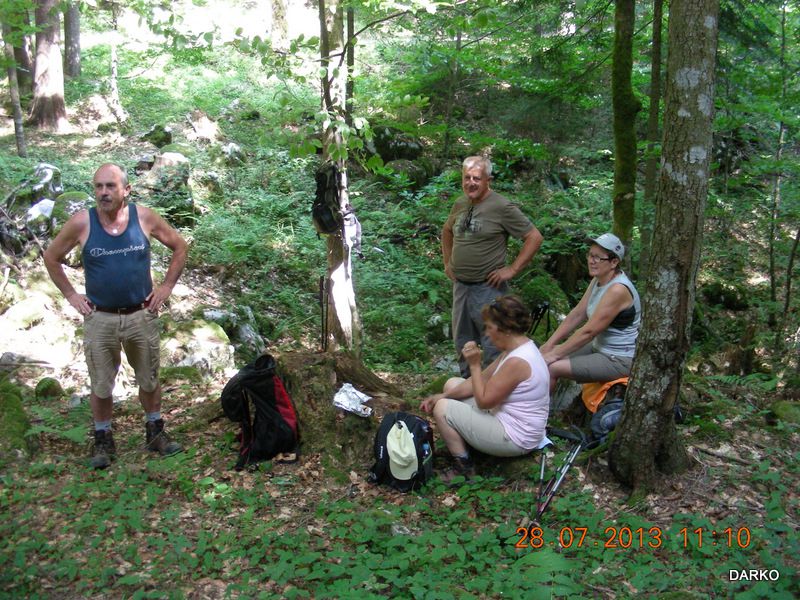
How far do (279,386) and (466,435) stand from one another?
4.74 feet

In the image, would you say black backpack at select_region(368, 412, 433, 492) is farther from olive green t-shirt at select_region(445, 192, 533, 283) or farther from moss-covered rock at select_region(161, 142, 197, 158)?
moss-covered rock at select_region(161, 142, 197, 158)

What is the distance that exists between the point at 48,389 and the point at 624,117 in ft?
20.6

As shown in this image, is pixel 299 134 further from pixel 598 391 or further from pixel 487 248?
pixel 598 391

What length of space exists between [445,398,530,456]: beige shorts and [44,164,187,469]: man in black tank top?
7.04 ft

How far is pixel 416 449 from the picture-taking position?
412 cm

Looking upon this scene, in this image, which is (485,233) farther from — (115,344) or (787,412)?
(115,344)

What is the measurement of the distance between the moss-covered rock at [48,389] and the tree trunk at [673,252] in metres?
4.82

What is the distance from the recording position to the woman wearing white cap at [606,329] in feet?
14.5

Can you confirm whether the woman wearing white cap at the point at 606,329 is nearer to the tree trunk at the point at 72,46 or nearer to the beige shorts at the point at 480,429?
the beige shorts at the point at 480,429

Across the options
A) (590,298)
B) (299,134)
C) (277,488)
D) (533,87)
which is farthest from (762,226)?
(277,488)

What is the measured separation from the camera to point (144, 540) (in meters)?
3.59

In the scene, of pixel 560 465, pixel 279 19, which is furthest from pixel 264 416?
pixel 279 19

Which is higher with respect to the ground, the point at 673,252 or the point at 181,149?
the point at 181,149

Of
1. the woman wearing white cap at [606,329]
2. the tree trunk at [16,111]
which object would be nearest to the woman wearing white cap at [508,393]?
the woman wearing white cap at [606,329]
